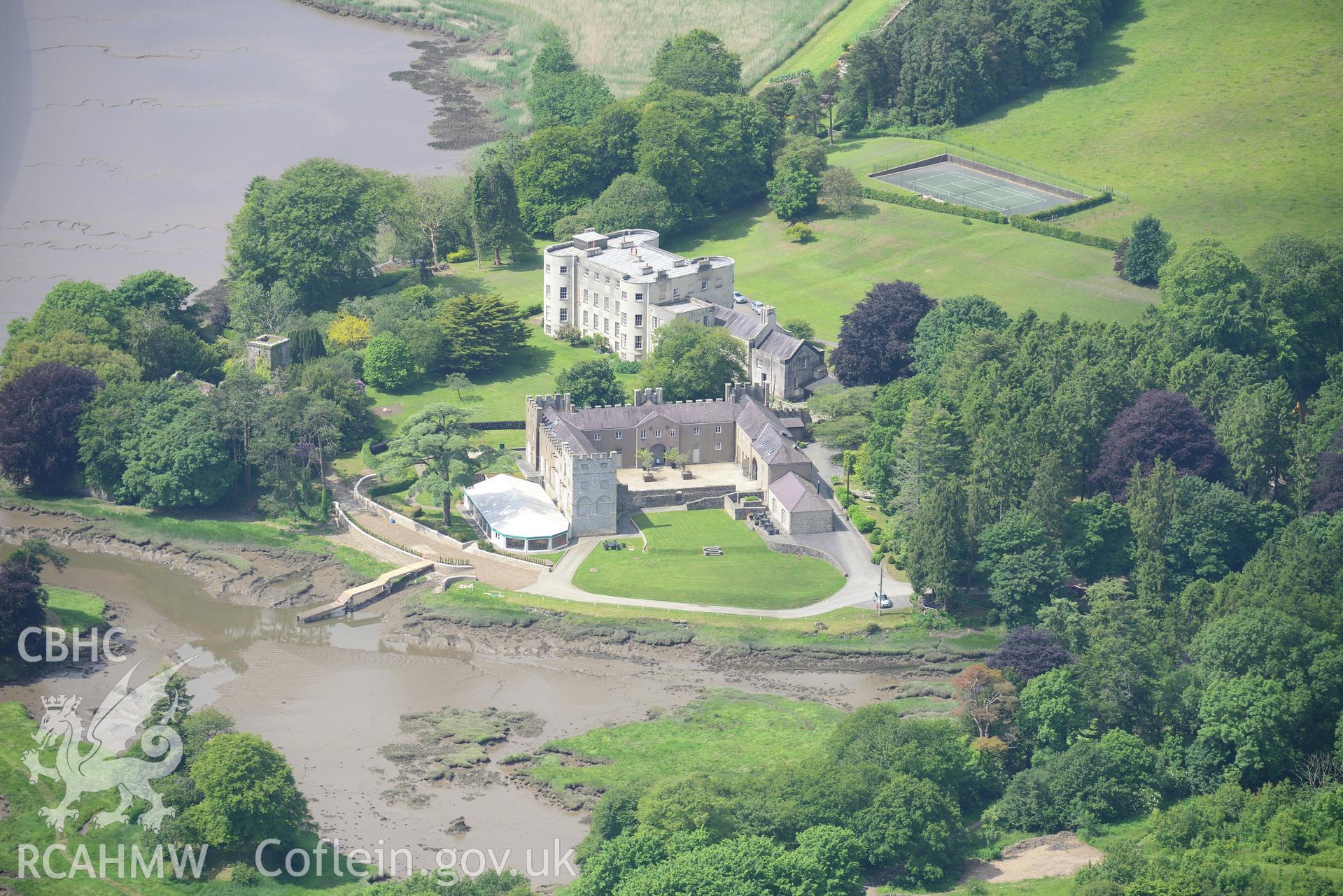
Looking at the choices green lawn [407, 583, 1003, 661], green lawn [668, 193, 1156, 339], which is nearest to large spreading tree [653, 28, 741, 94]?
green lawn [668, 193, 1156, 339]

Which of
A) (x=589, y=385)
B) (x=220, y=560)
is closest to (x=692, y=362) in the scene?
(x=589, y=385)

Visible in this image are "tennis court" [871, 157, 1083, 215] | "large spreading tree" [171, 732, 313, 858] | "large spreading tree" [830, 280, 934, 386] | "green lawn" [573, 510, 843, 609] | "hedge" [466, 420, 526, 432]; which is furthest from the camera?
"tennis court" [871, 157, 1083, 215]

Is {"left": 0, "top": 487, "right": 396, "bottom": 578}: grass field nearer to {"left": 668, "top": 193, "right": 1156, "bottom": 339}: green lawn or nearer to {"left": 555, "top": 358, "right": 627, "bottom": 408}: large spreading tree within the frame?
{"left": 555, "top": 358, "right": 627, "bottom": 408}: large spreading tree

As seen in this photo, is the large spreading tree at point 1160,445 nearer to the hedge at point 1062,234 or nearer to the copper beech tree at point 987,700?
the copper beech tree at point 987,700

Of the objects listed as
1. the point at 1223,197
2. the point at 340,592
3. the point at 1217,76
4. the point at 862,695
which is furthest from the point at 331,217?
the point at 1217,76

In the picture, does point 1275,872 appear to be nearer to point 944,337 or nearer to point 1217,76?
point 944,337

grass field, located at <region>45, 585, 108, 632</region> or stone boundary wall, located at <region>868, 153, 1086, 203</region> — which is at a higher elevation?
stone boundary wall, located at <region>868, 153, 1086, 203</region>
